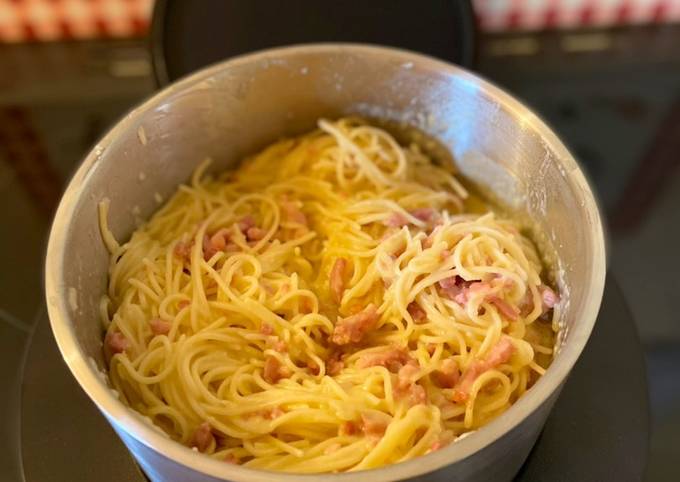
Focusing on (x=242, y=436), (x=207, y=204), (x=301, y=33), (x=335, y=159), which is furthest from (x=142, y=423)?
(x=301, y=33)

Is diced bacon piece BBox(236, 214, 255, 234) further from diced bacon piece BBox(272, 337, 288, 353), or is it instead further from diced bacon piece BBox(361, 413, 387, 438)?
diced bacon piece BBox(361, 413, 387, 438)

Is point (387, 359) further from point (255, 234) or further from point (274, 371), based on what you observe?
point (255, 234)

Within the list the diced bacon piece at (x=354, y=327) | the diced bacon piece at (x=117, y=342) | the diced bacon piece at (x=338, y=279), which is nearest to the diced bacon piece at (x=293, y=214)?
the diced bacon piece at (x=338, y=279)

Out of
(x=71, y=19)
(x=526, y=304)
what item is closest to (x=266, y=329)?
(x=526, y=304)

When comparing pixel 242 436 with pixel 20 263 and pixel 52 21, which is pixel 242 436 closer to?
pixel 20 263

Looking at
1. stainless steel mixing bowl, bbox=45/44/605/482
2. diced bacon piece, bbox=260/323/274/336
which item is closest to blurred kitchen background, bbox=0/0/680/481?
stainless steel mixing bowl, bbox=45/44/605/482
